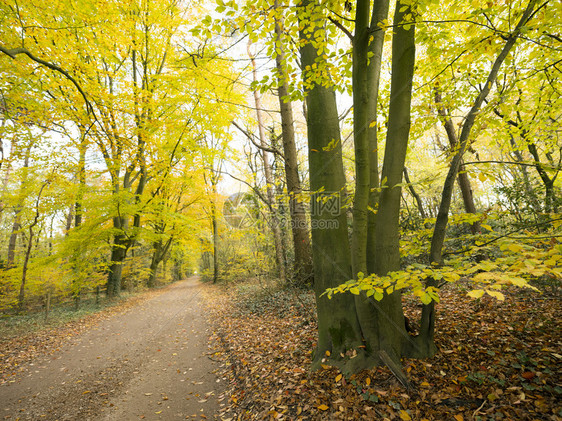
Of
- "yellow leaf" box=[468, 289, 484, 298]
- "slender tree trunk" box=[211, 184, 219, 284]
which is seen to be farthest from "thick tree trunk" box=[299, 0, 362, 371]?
"slender tree trunk" box=[211, 184, 219, 284]

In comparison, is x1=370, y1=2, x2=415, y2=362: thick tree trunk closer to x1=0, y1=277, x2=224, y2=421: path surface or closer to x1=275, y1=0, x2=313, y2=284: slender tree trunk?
x1=0, y1=277, x2=224, y2=421: path surface

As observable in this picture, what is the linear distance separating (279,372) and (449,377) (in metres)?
2.18

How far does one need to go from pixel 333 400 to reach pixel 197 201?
14740mm

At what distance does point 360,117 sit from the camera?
242cm

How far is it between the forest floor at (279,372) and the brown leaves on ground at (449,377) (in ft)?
0.04

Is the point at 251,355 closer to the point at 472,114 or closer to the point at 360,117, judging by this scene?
the point at 360,117

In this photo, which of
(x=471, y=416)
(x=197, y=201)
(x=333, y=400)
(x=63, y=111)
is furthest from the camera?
(x=197, y=201)

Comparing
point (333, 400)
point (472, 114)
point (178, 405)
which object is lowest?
point (178, 405)

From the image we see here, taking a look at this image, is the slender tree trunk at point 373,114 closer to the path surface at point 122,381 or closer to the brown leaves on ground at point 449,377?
the brown leaves on ground at point 449,377

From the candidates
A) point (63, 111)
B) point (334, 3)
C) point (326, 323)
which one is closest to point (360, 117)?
point (334, 3)

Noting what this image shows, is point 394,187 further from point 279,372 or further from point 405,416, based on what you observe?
point 279,372

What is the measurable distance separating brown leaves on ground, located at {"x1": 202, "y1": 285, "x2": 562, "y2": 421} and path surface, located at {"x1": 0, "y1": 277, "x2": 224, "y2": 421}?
632 millimetres

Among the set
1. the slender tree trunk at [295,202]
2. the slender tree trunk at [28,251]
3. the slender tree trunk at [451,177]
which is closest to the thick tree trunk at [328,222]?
the slender tree trunk at [451,177]

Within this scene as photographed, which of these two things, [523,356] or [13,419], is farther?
[13,419]
